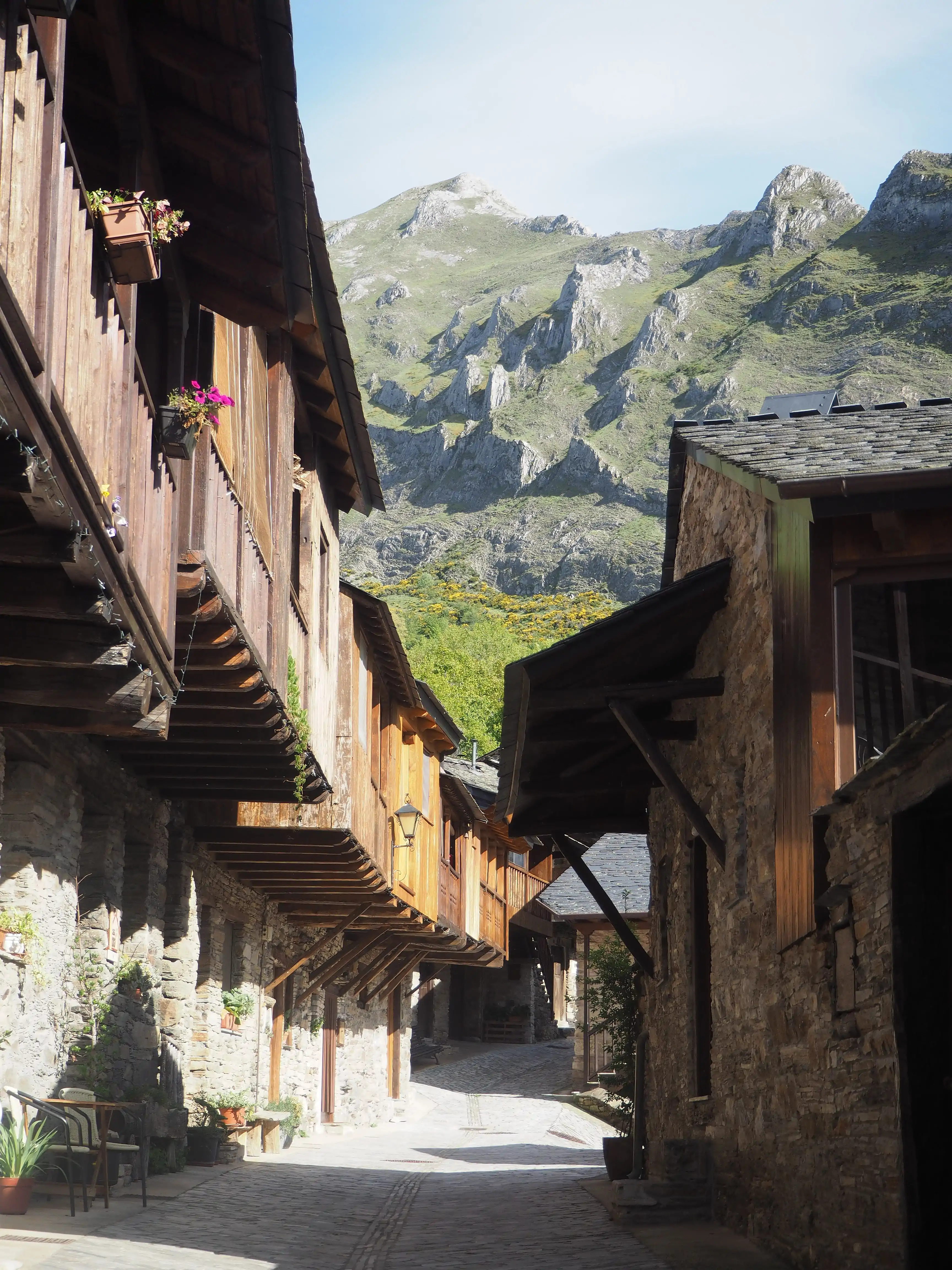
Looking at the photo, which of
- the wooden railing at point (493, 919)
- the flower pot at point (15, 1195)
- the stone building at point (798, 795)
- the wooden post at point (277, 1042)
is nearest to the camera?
the stone building at point (798, 795)

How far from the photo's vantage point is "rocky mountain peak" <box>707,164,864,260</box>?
108 metres

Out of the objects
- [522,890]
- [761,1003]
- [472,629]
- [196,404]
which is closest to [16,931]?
[196,404]

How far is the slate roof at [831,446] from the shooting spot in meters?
7.19

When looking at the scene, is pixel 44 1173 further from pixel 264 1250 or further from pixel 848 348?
pixel 848 348

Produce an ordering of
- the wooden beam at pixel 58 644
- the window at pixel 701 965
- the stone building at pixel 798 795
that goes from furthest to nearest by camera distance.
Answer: the window at pixel 701 965 < the wooden beam at pixel 58 644 < the stone building at pixel 798 795

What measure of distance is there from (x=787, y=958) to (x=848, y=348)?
3407 inches

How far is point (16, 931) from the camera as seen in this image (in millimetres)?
8625

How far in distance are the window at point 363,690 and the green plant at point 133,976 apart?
3345 millimetres

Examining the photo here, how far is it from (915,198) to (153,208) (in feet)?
336

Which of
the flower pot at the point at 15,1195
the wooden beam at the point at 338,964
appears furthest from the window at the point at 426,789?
the flower pot at the point at 15,1195

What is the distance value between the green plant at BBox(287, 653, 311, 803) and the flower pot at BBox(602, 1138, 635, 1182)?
17.3ft

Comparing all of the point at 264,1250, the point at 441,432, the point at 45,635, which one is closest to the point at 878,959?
the point at 45,635

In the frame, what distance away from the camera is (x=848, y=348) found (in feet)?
292

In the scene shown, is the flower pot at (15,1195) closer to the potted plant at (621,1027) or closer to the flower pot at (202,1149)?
the flower pot at (202,1149)
